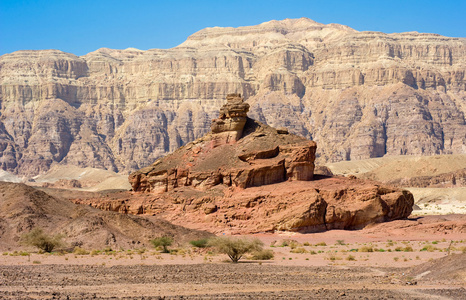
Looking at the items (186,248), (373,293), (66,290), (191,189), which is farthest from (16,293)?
(191,189)

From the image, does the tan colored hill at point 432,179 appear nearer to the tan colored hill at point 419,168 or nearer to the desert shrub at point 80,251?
the tan colored hill at point 419,168

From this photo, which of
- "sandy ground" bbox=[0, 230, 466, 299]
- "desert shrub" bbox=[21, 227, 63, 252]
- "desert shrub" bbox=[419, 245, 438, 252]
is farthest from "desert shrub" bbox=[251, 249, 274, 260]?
Answer: "desert shrub" bbox=[21, 227, 63, 252]

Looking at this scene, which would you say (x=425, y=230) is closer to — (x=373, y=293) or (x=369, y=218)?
(x=369, y=218)

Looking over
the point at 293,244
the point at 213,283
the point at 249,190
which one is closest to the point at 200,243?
the point at 293,244

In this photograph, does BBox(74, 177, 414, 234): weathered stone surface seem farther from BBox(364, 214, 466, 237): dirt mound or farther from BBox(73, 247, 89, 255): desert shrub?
BBox(73, 247, 89, 255): desert shrub

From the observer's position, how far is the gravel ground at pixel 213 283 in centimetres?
2400

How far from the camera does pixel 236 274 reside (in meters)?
30.8

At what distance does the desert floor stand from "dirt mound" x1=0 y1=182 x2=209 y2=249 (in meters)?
2.17

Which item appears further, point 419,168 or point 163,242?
point 419,168

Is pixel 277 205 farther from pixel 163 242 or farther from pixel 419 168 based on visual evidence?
pixel 419 168

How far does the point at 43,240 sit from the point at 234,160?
66.9ft

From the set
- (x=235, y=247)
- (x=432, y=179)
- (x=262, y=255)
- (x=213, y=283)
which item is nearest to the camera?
(x=213, y=283)

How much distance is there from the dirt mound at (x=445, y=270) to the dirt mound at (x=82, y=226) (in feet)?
66.2

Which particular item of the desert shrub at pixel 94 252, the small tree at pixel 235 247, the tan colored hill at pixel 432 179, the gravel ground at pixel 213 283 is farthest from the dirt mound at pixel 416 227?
the tan colored hill at pixel 432 179
